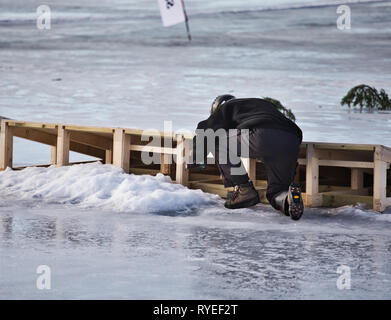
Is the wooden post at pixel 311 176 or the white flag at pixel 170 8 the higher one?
the white flag at pixel 170 8

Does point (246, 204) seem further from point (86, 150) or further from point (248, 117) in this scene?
point (86, 150)

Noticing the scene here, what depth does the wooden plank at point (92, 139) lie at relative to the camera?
365 inches

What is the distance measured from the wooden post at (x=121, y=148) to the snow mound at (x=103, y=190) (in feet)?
0.43

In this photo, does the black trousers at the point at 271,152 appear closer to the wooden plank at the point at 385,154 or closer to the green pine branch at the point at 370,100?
the wooden plank at the point at 385,154

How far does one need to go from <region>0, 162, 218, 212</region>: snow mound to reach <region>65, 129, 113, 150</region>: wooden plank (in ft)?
2.23

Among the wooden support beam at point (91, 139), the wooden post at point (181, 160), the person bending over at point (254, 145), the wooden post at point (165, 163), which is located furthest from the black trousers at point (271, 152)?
the wooden support beam at point (91, 139)

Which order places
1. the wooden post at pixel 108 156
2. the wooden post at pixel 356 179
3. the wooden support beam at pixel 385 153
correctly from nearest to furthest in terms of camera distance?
the wooden support beam at pixel 385 153
the wooden post at pixel 356 179
the wooden post at pixel 108 156

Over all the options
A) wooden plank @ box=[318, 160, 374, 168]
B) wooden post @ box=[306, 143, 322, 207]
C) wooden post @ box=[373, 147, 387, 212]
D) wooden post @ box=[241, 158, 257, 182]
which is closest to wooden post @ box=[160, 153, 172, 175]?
wooden post @ box=[241, 158, 257, 182]

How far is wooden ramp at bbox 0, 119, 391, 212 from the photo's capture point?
290 inches

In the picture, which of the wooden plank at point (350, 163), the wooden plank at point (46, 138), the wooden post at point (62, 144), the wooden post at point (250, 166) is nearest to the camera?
the wooden plank at point (350, 163)

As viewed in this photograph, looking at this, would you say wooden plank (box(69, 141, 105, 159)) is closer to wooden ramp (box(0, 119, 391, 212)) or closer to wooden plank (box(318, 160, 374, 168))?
wooden ramp (box(0, 119, 391, 212))

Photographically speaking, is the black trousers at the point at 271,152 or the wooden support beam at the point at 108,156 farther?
the wooden support beam at the point at 108,156

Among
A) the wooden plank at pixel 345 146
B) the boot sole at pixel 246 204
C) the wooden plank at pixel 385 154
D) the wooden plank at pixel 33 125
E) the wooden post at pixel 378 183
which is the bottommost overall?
the boot sole at pixel 246 204
